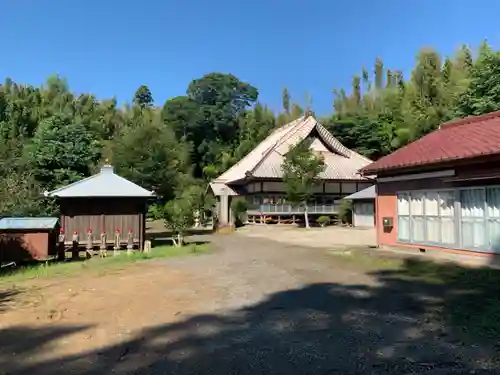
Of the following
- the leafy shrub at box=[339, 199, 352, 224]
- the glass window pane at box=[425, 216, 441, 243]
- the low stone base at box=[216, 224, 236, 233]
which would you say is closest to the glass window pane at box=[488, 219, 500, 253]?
the glass window pane at box=[425, 216, 441, 243]

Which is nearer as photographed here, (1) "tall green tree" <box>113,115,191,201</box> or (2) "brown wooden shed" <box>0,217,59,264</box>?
(2) "brown wooden shed" <box>0,217,59,264</box>

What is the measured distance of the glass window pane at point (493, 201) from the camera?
434 inches

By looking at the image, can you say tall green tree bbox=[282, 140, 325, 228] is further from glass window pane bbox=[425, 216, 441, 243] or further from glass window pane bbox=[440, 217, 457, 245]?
glass window pane bbox=[440, 217, 457, 245]

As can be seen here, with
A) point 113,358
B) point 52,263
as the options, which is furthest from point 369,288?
point 52,263

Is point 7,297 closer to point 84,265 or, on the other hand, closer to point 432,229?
point 84,265

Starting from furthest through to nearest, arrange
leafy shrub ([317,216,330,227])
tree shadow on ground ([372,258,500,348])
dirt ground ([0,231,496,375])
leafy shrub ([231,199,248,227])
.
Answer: leafy shrub ([231,199,248,227])
leafy shrub ([317,216,330,227])
tree shadow on ground ([372,258,500,348])
dirt ground ([0,231,496,375])

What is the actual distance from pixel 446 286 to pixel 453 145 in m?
5.23

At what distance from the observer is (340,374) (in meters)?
4.40

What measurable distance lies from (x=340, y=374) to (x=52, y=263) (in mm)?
12517

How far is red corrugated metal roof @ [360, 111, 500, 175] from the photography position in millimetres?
11406

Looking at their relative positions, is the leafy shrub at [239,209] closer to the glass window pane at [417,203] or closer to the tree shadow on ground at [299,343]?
the glass window pane at [417,203]

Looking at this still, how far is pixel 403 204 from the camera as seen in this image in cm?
1405

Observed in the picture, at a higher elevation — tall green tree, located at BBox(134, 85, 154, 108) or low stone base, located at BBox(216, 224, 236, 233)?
tall green tree, located at BBox(134, 85, 154, 108)

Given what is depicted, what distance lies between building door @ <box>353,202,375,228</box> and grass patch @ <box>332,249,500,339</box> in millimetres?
16843
